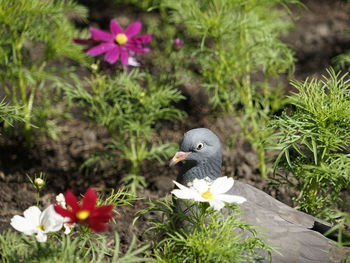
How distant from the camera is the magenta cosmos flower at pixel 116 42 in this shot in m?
2.94

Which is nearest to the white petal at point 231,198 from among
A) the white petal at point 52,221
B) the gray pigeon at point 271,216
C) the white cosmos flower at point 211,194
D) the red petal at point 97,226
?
the white cosmos flower at point 211,194

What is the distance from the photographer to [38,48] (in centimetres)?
455

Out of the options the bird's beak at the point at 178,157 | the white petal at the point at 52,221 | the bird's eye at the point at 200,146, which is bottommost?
Answer: the bird's beak at the point at 178,157

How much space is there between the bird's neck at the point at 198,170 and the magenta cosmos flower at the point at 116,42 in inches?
36.2

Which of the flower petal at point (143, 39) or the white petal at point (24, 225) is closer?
the white petal at point (24, 225)

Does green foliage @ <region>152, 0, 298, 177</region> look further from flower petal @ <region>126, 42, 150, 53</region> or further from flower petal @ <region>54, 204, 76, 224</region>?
flower petal @ <region>54, 204, 76, 224</region>

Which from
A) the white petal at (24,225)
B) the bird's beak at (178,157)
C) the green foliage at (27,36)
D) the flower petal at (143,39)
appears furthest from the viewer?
the flower petal at (143,39)

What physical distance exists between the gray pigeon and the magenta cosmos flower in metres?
0.93

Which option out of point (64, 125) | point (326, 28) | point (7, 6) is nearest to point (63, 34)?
point (7, 6)

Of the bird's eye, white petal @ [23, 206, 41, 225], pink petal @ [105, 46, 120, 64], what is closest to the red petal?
white petal @ [23, 206, 41, 225]

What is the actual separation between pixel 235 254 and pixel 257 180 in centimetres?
162

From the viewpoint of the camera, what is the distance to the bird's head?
7.41 ft

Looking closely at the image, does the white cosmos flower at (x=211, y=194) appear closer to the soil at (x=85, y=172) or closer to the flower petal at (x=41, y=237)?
the flower petal at (x=41, y=237)

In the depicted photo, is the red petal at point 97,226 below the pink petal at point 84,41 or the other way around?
below
